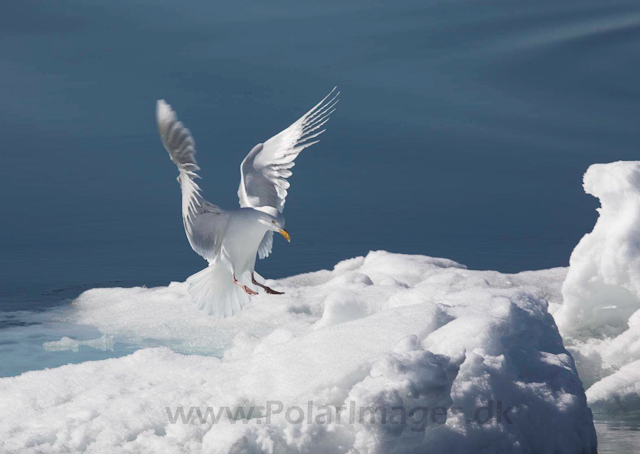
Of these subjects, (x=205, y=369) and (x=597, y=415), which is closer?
(x=205, y=369)

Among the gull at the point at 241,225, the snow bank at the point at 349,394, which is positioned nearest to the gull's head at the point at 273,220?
the gull at the point at 241,225

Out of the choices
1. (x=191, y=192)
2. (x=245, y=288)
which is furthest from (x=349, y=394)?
(x=245, y=288)

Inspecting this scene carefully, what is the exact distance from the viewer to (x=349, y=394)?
14.2ft

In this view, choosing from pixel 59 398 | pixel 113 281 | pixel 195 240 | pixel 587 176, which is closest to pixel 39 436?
pixel 59 398

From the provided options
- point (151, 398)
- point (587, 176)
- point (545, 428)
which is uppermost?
point (587, 176)

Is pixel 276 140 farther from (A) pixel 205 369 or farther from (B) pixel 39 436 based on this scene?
(B) pixel 39 436

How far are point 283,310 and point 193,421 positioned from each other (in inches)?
138

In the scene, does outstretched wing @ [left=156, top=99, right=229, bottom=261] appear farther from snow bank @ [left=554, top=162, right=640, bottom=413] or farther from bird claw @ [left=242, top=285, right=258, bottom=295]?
snow bank @ [left=554, top=162, right=640, bottom=413]

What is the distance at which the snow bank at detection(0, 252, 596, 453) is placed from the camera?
4223 mm

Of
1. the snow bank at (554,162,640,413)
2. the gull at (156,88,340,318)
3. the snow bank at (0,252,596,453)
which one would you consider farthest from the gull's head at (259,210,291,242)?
the snow bank at (554,162,640,413)

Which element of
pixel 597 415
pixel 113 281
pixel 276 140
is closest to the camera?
pixel 597 415

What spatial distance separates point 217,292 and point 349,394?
8.12 feet

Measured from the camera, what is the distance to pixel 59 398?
489 centimetres

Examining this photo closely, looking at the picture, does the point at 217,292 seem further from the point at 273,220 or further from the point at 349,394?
the point at 349,394
